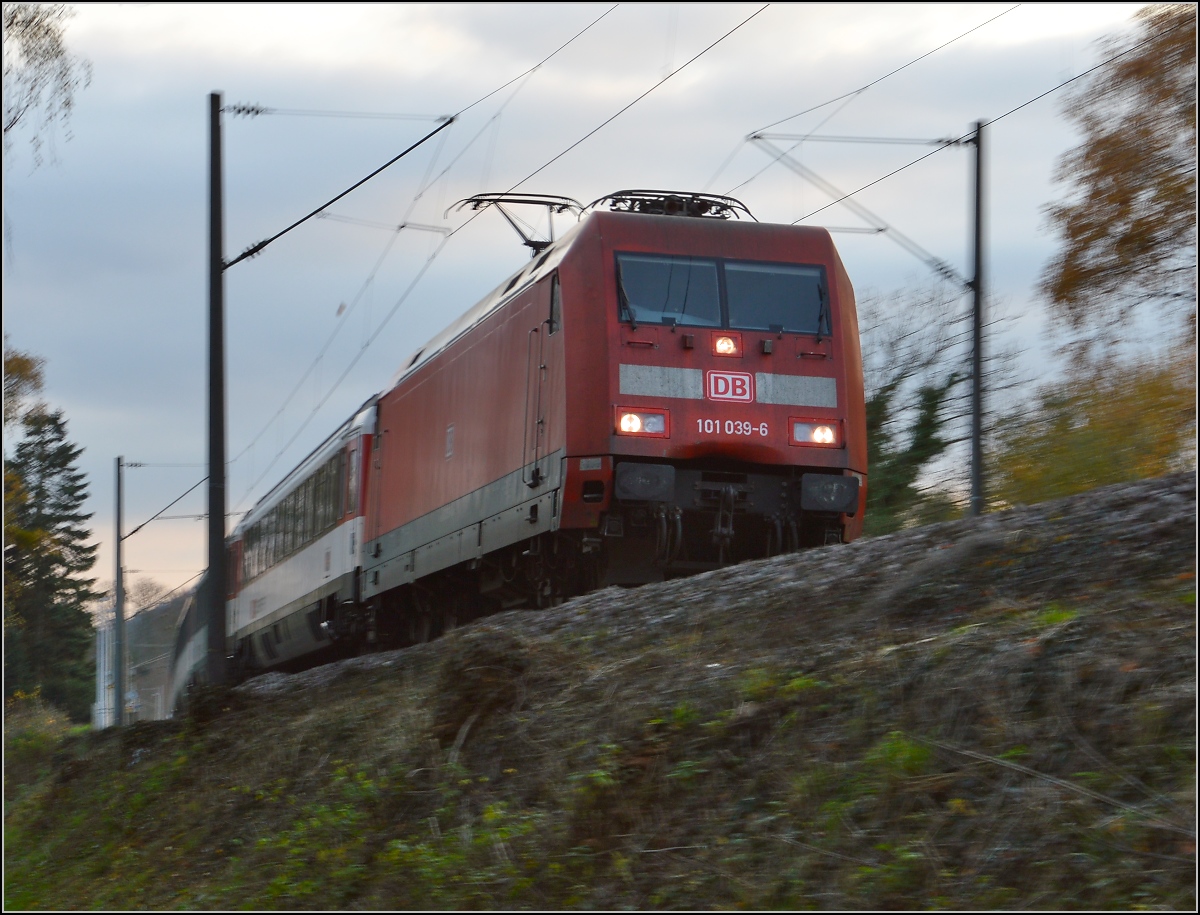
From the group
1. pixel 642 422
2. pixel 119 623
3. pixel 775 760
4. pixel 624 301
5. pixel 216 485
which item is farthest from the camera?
pixel 119 623

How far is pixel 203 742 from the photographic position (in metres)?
11.8

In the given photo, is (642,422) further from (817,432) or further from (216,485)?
(216,485)

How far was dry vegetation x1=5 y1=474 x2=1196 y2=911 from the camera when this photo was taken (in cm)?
516

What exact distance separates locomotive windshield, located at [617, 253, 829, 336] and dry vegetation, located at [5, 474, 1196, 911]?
2.95 meters

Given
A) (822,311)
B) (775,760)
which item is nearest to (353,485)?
(822,311)

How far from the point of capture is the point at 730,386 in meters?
12.6

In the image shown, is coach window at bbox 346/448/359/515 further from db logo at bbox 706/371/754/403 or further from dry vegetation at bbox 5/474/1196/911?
dry vegetation at bbox 5/474/1196/911

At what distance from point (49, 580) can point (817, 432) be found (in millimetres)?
13593

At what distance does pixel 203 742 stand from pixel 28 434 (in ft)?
13.8

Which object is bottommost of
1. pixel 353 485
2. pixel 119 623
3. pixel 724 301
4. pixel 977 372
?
pixel 119 623

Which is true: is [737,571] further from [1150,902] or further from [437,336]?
[437,336]

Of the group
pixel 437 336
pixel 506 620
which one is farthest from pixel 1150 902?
pixel 437 336

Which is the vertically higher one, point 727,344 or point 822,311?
point 822,311

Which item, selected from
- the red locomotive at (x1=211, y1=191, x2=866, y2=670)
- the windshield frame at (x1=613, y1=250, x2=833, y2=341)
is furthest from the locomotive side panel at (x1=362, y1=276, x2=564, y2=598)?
the windshield frame at (x1=613, y1=250, x2=833, y2=341)
